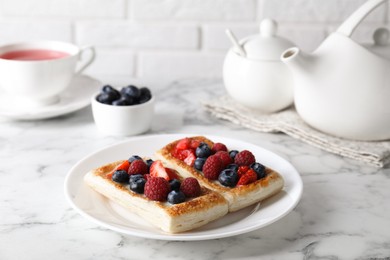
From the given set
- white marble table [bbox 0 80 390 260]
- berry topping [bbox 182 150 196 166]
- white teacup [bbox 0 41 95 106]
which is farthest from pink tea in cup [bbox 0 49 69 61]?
berry topping [bbox 182 150 196 166]

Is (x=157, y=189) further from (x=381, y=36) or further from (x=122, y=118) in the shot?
(x=381, y=36)

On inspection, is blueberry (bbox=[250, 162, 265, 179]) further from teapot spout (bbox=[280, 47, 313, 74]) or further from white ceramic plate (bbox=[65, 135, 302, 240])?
teapot spout (bbox=[280, 47, 313, 74])

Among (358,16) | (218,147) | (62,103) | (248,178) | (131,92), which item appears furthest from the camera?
(62,103)

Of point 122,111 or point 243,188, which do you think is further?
point 122,111

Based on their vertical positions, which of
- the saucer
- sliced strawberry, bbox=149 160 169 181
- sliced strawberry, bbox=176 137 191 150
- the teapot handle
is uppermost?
the teapot handle

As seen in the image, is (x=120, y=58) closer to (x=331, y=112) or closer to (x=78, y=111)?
(x=78, y=111)

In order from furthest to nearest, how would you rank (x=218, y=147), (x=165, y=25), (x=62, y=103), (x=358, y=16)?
(x=165, y=25), (x=62, y=103), (x=358, y=16), (x=218, y=147)

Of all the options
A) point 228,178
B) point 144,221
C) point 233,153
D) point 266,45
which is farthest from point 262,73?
point 144,221
